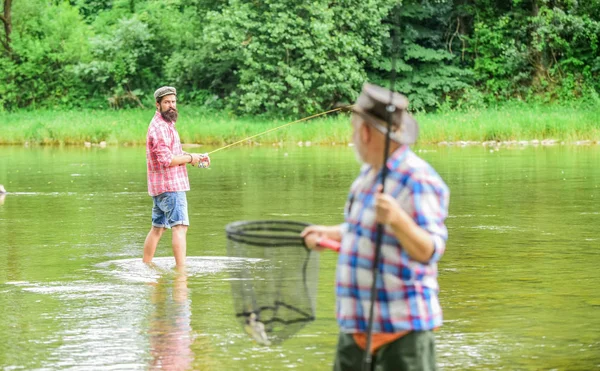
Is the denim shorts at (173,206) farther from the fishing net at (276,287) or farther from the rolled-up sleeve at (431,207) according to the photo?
the rolled-up sleeve at (431,207)

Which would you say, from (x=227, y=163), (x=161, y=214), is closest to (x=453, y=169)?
(x=227, y=163)

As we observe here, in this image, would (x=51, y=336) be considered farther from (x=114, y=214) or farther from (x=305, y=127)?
(x=305, y=127)

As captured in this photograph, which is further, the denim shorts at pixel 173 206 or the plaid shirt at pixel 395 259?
the denim shorts at pixel 173 206

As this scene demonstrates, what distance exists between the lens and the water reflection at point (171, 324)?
6.97 m

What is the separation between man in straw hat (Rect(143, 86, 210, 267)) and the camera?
33.3 ft

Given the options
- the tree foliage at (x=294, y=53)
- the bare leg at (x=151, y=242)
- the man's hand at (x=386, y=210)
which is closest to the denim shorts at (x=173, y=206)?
the bare leg at (x=151, y=242)

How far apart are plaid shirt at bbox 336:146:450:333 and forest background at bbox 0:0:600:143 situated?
34193 millimetres

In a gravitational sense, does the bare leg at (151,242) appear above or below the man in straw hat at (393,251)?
below

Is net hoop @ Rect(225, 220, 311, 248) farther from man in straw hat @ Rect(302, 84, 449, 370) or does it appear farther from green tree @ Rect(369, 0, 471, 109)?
green tree @ Rect(369, 0, 471, 109)

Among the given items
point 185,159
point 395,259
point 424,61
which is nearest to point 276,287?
point 395,259

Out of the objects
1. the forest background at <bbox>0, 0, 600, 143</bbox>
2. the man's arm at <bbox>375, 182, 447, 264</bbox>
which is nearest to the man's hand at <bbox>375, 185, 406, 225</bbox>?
the man's arm at <bbox>375, 182, 447, 264</bbox>

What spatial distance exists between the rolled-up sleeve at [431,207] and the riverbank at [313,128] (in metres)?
30.5

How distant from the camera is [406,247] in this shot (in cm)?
408

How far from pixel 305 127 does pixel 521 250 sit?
85.2ft
